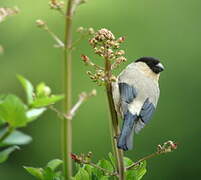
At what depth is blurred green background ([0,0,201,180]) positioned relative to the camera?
380cm

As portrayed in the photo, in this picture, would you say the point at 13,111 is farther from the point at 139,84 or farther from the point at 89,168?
the point at 139,84

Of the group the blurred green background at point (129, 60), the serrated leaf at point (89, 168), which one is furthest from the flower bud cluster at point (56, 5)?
the blurred green background at point (129, 60)

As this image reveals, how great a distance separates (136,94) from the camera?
5.20ft

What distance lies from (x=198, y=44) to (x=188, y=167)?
83cm

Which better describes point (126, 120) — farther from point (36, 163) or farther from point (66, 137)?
point (36, 163)

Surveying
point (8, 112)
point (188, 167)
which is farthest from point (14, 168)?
point (8, 112)

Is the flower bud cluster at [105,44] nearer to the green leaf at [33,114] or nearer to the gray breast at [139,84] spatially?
the green leaf at [33,114]

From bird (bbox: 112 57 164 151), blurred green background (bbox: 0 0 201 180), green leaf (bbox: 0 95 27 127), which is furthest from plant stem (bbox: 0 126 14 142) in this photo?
blurred green background (bbox: 0 0 201 180)

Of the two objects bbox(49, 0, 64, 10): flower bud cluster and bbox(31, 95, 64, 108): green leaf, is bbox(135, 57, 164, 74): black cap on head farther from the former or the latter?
bbox(49, 0, 64, 10): flower bud cluster

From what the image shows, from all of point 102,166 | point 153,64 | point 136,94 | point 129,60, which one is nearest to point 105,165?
point 102,166

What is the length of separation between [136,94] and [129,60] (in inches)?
86.5

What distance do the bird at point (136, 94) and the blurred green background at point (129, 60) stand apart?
78.6 inches

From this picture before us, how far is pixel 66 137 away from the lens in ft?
2.98

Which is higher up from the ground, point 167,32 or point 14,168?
point 167,32
